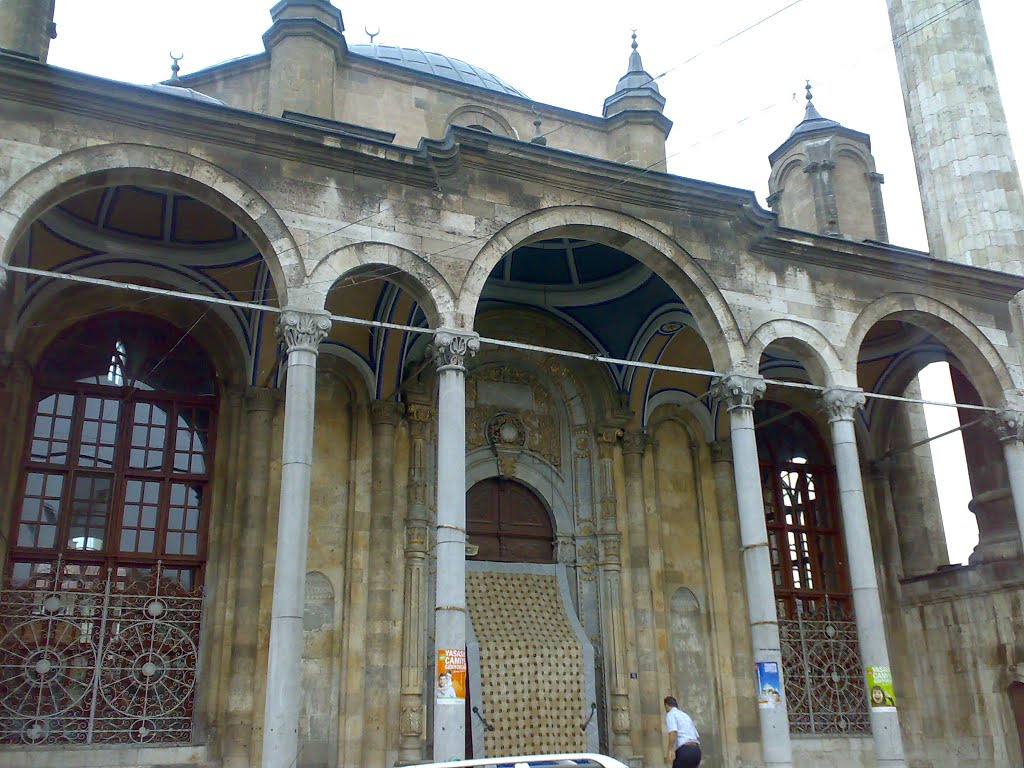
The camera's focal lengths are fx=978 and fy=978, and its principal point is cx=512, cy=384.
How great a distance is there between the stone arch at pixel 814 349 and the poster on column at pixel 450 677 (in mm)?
5543

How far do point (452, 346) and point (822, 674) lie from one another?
26.6 feet

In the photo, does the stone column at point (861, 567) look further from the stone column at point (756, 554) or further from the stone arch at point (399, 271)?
the stone arch at point (399, 271)

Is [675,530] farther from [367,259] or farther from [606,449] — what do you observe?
[367,259]

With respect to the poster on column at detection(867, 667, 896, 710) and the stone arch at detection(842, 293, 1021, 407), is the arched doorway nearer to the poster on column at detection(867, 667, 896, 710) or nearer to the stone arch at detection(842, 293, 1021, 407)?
the poster on column at detection(867, 667, 896, 710)

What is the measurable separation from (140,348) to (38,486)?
2.05 m

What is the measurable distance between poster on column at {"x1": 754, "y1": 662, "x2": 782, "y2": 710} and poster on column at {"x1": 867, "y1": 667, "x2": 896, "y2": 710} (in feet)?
3.84

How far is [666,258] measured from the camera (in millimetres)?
11555

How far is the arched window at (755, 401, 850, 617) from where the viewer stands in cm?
1510

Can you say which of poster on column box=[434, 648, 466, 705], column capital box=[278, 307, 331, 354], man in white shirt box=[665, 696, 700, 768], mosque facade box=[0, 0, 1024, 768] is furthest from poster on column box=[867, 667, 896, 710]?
column capital box=[278, 307, 331, 354]

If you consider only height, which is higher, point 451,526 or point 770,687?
point 451,526

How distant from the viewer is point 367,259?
32.8 ft

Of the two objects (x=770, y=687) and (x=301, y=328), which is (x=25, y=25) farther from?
(x=770, y=687)

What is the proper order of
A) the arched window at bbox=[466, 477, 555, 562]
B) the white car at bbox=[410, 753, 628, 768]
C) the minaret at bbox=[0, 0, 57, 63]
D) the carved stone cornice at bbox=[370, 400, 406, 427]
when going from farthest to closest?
1. the arched window at bbox=[466, 477, 555, 562]
2. the carved stone cornice at bbox=[370, 400, 406, 427]
3. the minaret at bbox=[0, 0, 57, 63]
4. the white car at bbox=[410, 753, 628, 768]

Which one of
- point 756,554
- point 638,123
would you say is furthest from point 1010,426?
point 638,123
